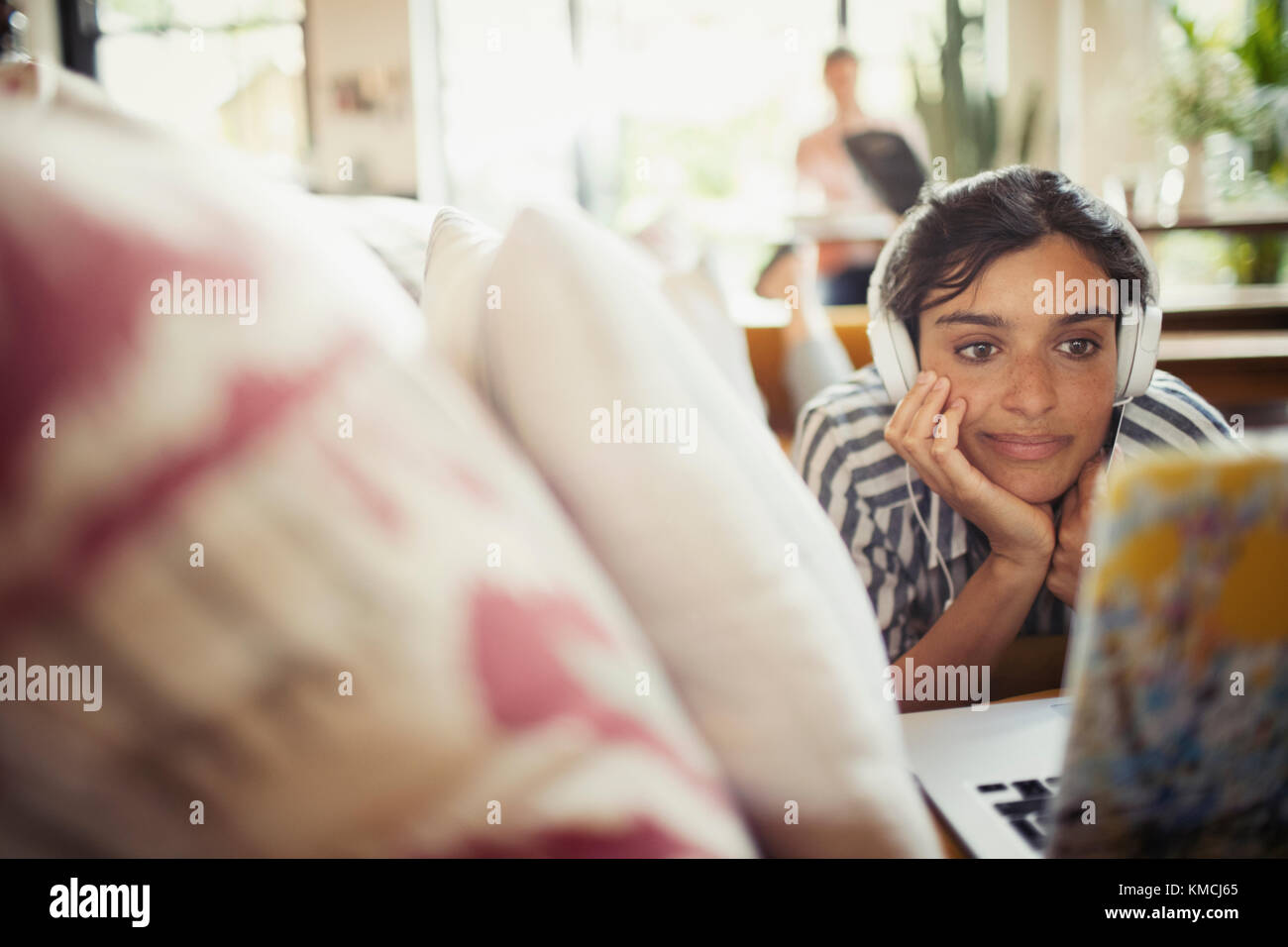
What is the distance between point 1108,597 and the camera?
39cm

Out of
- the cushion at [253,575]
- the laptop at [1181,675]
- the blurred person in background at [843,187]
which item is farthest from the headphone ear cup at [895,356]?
the cushion at [253,575]

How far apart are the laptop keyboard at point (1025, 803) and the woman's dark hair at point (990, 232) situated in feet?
1.26

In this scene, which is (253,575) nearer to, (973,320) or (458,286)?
(458,286)

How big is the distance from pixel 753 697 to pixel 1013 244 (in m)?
0.47

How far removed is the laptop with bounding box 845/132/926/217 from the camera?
3.76 ft

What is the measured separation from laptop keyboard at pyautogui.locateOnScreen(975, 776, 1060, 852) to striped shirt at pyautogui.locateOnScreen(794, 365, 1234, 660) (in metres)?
0.18

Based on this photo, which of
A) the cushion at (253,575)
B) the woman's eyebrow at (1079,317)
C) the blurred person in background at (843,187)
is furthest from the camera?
the blurred person in background at (843,187)

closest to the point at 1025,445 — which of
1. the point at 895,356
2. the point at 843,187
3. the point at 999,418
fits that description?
the point at 999,418

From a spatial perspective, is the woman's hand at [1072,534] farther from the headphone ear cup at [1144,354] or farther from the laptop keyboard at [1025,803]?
the laptop keyboard at [1025,803]

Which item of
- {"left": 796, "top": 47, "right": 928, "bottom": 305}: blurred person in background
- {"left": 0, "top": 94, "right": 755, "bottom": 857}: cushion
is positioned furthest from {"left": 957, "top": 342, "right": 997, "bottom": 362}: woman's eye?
{"left": 0, "top": 94, "right": 755, "bottom": 857}: cushion

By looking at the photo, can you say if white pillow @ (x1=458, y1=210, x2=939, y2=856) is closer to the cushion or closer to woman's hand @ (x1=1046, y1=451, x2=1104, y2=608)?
the cushion

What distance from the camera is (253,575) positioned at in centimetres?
37

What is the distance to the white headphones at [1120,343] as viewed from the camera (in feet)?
2.44

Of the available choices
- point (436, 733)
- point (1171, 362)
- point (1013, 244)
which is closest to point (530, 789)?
point (436, 733)
